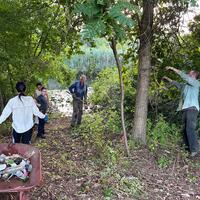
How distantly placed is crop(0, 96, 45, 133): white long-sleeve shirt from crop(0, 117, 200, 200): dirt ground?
89 centimetres

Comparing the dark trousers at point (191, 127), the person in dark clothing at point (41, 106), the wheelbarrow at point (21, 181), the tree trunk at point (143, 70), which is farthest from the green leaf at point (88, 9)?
the person in dark clothing at point (41, 106)

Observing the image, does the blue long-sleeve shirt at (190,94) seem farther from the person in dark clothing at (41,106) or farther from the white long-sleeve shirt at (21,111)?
the person in dark clothing at (41,106)

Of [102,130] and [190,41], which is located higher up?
[190,41]

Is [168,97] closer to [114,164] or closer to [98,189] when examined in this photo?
[114,164]

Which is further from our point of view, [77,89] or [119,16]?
[77,89]

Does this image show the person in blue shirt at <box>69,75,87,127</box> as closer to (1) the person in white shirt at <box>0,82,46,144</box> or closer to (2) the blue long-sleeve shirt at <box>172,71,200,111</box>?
(2) the blue long-sleeve shirt at <box>172,71,200,111</box>

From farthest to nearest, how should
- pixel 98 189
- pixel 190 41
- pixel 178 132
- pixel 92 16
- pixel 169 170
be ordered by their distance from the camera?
pixel 190 41 < pixel 178 132 < pixel 169 170 < pixel 98 189 < pixel 92 16

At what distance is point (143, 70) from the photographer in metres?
9.11

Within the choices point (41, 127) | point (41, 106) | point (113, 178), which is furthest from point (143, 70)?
point (41, 127)

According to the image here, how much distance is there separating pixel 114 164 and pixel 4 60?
4.25m

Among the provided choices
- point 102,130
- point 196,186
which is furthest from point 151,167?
point 102,130

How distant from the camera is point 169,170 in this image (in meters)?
8.27

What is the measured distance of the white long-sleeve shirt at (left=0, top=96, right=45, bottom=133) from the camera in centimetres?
752

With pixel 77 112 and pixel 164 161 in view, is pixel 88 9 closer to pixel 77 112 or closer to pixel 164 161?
pixel 164 161
